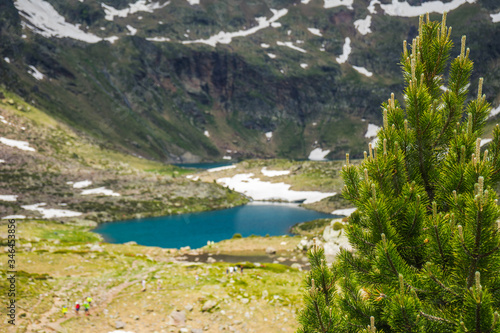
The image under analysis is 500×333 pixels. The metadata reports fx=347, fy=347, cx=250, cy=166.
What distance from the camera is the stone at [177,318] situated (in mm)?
23139

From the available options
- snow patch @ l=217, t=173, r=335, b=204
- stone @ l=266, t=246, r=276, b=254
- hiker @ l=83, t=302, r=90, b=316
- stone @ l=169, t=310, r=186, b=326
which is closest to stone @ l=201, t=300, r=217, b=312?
stone @ l=169, t=310, r=186, b=326

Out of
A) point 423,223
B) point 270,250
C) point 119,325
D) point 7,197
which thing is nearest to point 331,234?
point 270,250

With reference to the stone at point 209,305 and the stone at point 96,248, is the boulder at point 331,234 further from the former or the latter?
the stone at point 96,248

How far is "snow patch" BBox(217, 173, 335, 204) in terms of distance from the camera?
133m

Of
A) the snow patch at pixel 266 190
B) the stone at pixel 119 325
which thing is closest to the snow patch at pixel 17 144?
the snow patch at pixel 266 190

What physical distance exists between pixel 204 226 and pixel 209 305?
7272 centimetres

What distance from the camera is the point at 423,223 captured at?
23.0ft

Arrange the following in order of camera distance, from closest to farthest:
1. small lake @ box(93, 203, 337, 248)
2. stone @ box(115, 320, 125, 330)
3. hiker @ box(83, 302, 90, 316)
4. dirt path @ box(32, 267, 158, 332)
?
1. dirt path @ box(32, 267, 158, 332)
2. stone @ box(115, 320, 125, 330)
3. hiker @ box(83, 302, 90, 316)
4. small lake @ box(93, 203, 337, 248)

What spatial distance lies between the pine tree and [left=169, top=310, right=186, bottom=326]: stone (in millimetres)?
18128

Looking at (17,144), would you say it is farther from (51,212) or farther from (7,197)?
(51,212)

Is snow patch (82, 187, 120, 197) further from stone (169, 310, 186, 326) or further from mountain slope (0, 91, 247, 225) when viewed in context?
stone (169, 310, 186, 326)

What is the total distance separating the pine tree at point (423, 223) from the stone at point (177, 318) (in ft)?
59.5

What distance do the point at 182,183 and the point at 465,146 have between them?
13156 cm

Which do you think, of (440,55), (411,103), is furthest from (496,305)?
(440,55)
